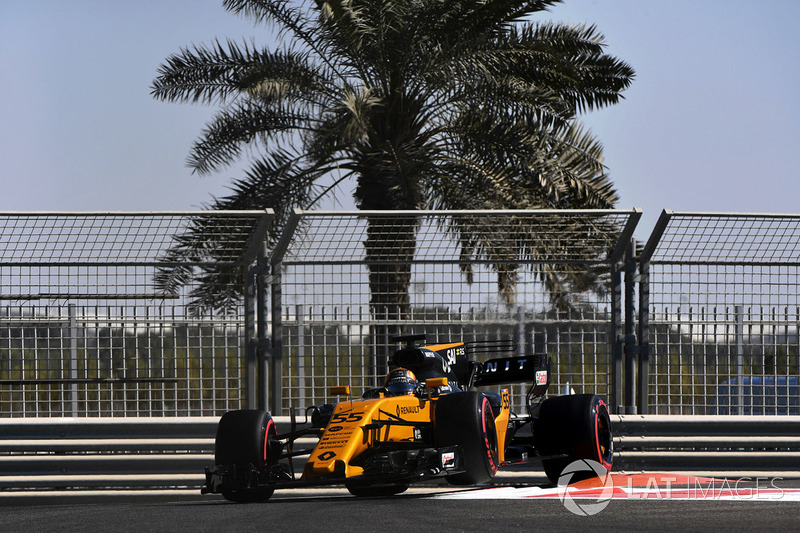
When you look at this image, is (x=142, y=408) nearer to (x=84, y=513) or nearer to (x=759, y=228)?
(x=84, y=513)

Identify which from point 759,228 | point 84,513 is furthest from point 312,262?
point 759,228

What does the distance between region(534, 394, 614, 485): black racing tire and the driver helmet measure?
2.96ft

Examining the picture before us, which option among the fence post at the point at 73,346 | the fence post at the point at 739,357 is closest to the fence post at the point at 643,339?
the fence post at the point at 739,357

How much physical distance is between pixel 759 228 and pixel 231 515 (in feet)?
15.6

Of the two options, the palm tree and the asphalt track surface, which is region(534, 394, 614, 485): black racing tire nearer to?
the asphalt track surface

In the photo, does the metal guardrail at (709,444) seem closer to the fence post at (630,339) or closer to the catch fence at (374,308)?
the catch fence at (374,308)

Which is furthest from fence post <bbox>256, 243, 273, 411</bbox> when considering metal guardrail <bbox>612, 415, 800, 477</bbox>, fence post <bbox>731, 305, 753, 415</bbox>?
fence post <bbox>731, 305, 753, 415</bbox>

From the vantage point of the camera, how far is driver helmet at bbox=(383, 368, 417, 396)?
7574mm

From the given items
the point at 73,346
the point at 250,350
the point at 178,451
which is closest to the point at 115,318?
the point at 73,346

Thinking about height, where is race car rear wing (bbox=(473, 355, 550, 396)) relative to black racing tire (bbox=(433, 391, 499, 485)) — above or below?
above

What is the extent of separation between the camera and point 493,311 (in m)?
8.83

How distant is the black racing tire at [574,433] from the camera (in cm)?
747

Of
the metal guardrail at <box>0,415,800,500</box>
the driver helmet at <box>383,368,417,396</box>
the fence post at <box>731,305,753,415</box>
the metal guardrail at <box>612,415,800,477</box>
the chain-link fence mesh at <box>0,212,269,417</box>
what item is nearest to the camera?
the driver helmet at <box>383,368,417,396</box>
